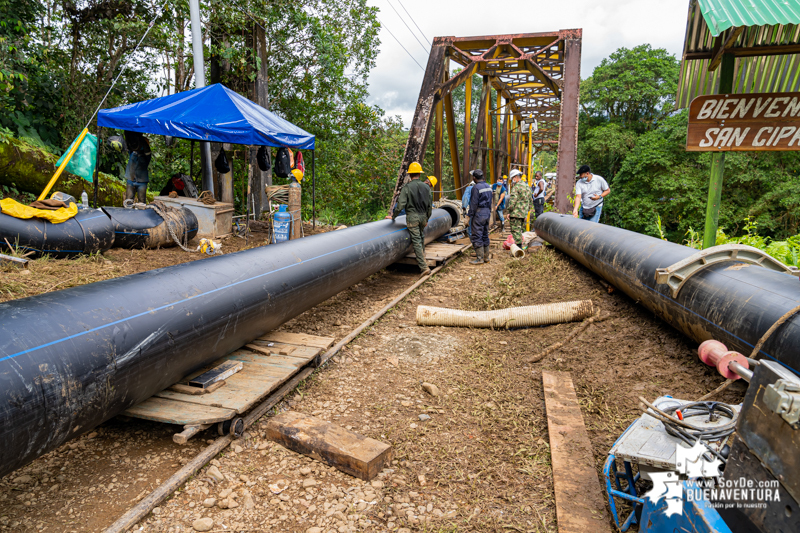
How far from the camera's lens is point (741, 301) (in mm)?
2918

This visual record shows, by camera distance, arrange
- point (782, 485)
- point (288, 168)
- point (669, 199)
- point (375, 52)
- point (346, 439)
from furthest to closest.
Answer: point (669, 199) < point (375, 52) < point (288, 168) < point (346, 439) < point (782, 485)

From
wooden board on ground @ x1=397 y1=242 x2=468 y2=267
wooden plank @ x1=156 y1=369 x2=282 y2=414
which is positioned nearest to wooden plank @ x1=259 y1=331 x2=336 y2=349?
wooden plank @ x1=156 y1=369 x2=282 y2=414

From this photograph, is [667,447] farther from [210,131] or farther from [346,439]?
[210,131]

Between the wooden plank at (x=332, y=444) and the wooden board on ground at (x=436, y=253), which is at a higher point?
the wooden board on ground at (x=436, y=253)

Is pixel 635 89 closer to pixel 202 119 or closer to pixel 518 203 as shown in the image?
pixel 518 203

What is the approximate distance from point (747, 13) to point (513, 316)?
319 centimetres

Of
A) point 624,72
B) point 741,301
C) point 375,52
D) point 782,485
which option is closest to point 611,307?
point 741,301

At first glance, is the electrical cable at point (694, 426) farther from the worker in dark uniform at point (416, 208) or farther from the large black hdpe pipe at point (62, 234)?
the large black hdpe pipe at point (62, 234)

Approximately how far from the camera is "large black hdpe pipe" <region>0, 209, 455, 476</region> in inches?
81.0

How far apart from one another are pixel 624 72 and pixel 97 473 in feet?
94.7

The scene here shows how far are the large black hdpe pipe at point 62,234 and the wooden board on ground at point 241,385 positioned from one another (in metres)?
4.00

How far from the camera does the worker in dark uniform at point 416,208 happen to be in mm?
7148

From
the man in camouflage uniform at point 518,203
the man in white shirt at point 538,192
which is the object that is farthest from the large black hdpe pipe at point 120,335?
the man in white shirt at point 538,192

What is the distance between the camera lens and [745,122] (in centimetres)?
364
